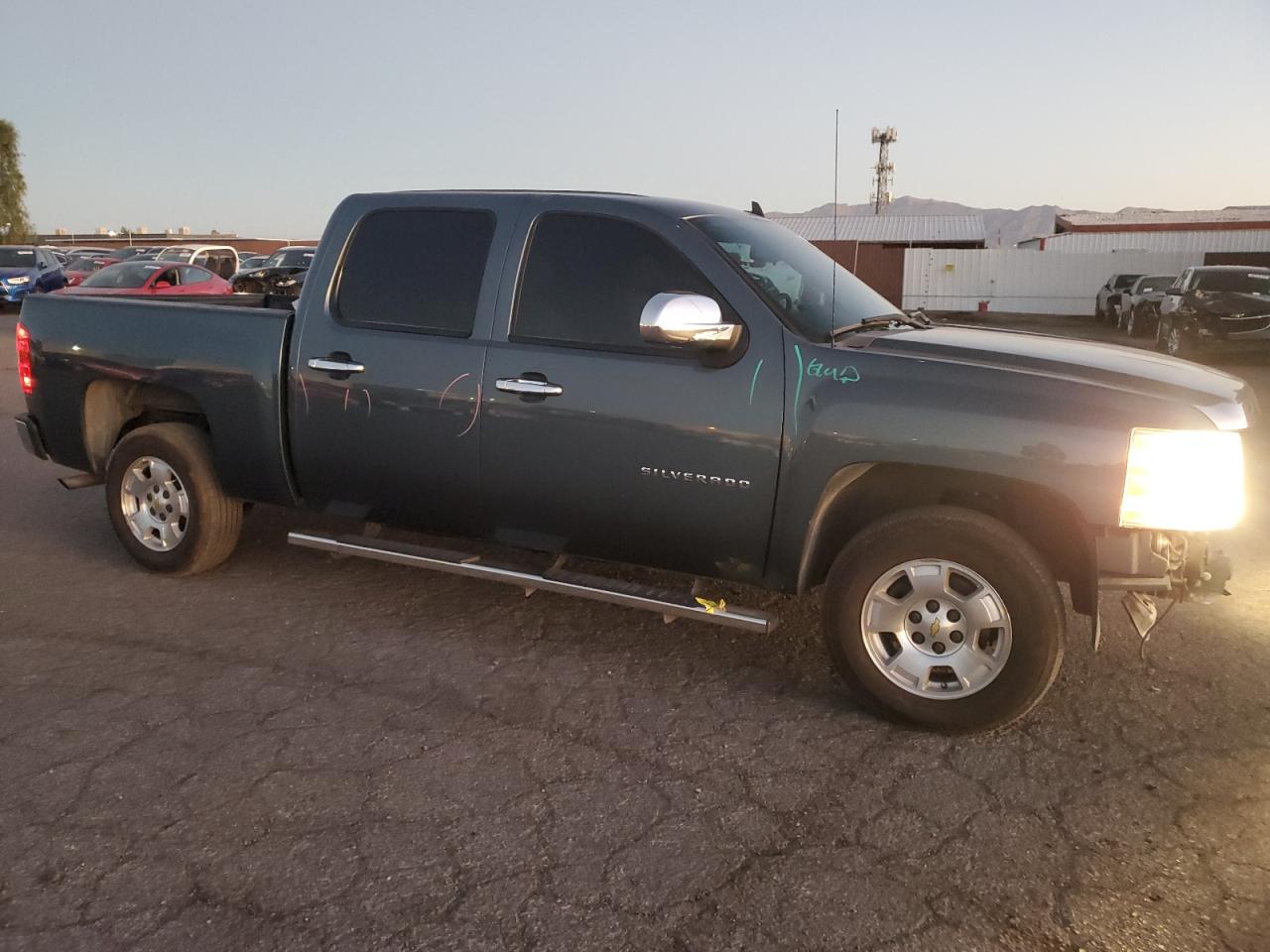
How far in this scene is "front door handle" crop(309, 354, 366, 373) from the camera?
4.61 meters

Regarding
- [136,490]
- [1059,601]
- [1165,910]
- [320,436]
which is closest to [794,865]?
[1165,910]

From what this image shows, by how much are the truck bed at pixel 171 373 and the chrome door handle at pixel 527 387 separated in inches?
47.7

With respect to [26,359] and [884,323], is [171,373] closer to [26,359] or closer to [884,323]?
[26,359]

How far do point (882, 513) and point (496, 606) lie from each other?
1970 millimetres

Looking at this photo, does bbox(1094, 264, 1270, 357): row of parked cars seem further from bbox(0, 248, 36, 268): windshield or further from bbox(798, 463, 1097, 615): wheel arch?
bbox(0, 248, 36, 268): windshield

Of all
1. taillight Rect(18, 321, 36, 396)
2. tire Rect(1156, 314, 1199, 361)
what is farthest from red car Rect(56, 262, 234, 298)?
tire Rect(1156, 314, 1199, 361)

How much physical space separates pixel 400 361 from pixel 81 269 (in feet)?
112

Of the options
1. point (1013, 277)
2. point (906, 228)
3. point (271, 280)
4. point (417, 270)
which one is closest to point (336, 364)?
point (417, 270)

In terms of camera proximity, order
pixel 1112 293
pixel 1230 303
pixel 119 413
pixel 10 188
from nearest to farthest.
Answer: pixel 119 413 → pixel 1230 303 → pixel 1112 293 → pixel 10 188

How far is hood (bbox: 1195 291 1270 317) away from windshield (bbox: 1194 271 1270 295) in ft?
A: 0.80

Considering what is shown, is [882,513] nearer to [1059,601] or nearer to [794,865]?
[1059,601]

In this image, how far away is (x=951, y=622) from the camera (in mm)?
3730

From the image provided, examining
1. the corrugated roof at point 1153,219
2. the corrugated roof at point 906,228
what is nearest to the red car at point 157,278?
the corrugated roof at point 906,228

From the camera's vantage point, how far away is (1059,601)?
3.55 m
